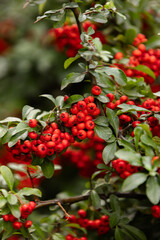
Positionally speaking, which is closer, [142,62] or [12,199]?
[12,199]

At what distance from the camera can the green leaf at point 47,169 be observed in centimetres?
113

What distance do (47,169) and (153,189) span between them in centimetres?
40

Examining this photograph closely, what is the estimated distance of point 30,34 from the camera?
3279mm

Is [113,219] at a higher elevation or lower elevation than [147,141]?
lower

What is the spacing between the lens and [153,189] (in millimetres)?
881

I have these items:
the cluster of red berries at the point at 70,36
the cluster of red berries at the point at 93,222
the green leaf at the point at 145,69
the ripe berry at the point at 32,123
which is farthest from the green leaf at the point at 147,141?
the cluster of red berries at the point at 70,36

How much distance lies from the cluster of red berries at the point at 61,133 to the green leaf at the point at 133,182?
0.26 m

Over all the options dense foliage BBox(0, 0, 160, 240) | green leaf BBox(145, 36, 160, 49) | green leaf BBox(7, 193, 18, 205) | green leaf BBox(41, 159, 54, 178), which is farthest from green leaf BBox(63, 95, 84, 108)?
green leaf BBox(145, 36, 160, 49)

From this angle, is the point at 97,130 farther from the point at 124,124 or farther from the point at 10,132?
the point at 10,132

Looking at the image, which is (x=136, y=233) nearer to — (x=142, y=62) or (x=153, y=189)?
(x=153, y=189)

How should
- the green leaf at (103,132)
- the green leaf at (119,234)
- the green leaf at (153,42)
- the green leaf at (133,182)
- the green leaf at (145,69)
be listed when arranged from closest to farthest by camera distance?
the green leaf at (133,182) < the green leaf at (103,132) < the green leaf at (119,234) < the green leaf at (145,69) < the green leaf at (153,42)

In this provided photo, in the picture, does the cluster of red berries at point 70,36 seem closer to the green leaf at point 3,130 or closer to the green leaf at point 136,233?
the green leaf at point 3,130

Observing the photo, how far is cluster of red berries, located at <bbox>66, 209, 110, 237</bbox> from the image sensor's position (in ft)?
4.61

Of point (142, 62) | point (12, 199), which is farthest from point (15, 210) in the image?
point (142, 62)
